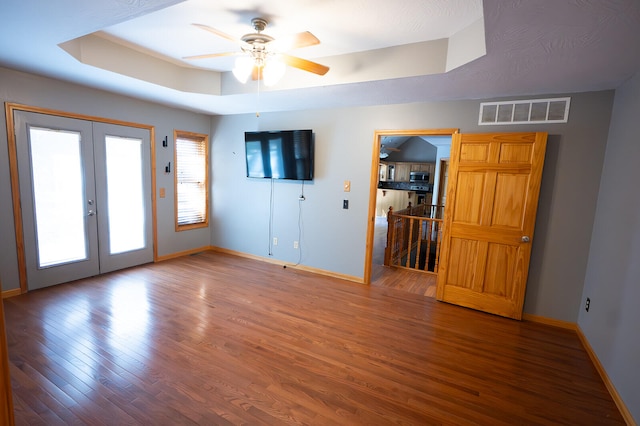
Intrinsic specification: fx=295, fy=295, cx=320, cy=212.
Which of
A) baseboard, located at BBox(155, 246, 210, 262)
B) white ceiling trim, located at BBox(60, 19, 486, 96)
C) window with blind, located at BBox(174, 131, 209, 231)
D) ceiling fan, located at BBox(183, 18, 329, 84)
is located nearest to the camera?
ceiling fan, located at BBox(183, 18, 329, 84)

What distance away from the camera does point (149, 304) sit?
3.28 meters

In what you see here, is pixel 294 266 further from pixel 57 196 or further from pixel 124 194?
pixel 57 196

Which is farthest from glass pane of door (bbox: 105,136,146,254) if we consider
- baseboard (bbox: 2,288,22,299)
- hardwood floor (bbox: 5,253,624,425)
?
baseboard (bbox: 2,288,22,299)

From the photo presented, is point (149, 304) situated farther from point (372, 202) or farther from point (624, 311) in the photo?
point (624, 311)

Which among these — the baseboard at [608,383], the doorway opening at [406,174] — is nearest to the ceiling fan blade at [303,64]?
the baseboard at [608,383]

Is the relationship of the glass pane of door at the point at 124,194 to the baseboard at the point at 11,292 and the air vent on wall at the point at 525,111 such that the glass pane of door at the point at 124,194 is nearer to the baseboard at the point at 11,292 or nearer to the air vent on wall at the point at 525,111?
the baseboard at the point at 11,292

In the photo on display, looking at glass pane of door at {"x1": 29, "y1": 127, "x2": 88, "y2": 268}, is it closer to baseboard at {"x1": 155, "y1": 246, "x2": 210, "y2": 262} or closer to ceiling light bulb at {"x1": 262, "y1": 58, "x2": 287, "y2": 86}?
baseboard at {"x1": 155, "y1": 246, "x2": 210, "y2": 262}

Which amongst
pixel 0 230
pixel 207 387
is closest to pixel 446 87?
pixel 207 387

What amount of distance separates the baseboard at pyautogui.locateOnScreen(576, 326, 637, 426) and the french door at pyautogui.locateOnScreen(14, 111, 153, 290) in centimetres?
548

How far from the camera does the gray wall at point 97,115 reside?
3.18 meters

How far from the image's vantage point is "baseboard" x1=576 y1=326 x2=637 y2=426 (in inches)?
76.5

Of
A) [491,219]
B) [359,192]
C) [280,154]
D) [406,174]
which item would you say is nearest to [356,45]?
[359,192]

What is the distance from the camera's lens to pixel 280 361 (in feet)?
7.89

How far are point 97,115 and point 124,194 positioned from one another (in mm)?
1085
